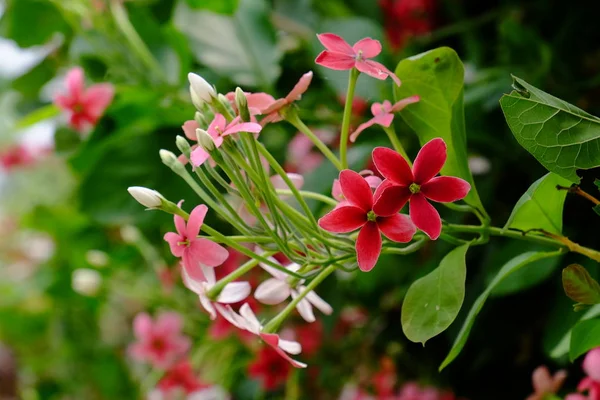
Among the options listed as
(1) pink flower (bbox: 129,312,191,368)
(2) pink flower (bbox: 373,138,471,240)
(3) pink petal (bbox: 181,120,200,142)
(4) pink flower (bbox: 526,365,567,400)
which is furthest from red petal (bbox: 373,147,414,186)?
(1) pink flower (bbox: 129,312,191,368)

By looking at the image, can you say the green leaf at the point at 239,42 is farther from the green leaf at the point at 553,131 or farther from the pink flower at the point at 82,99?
the green leaf at the point at 553,131

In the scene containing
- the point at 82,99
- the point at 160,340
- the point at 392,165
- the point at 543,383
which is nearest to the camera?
the point at 392,165

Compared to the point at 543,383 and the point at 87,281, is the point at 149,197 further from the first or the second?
the point at 87,281

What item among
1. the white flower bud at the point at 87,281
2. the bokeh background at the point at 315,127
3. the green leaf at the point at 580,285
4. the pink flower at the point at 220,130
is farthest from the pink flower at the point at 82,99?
the green leaf at the point at 580,285

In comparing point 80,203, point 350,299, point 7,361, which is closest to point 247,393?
point 350,299

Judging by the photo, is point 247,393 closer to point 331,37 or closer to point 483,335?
point 483,335

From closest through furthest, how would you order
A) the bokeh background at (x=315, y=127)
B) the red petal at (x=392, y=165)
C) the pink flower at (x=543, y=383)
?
the red petal at (x=392, y=165) → the pink flower at (x=543, y=383) → the bokeh background at (x=315, y=127)

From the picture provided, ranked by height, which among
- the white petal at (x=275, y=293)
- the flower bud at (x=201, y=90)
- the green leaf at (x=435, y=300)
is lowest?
the white petal at (x=275, y=293)

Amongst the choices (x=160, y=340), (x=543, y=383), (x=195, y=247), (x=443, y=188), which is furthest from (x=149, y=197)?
(x=160, y=340)
